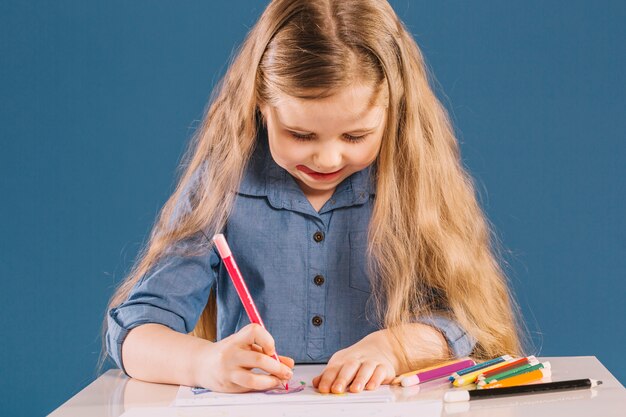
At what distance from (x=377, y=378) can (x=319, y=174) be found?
0.24 metres

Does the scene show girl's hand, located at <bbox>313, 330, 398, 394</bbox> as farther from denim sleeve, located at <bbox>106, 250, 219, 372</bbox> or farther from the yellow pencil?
denim sleeve, located at <bbox>106, 250, 219, 372</bbox>

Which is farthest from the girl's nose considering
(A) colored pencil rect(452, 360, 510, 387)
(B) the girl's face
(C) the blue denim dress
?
(A) colored pencil rect(452, 360, 510, 387)

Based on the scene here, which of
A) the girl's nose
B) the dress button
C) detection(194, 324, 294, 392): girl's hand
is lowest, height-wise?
detection(194, 324, 294, 392): girl's hand

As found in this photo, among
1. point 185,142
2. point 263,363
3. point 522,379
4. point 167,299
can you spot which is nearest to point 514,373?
point 522,379

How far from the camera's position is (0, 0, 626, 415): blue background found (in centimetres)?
179

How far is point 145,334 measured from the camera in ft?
3.27

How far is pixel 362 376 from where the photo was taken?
917 millimetres

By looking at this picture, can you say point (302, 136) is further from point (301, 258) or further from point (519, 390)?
point (519, 390)

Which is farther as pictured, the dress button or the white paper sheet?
the dress button

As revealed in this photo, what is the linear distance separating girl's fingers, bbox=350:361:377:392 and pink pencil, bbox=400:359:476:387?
0.10 ft

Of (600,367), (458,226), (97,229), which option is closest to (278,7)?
(458,226)

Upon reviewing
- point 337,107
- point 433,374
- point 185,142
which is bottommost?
point 433,374

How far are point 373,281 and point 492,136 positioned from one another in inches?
29.3

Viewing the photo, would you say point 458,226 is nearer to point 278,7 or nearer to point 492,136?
point 278,7
